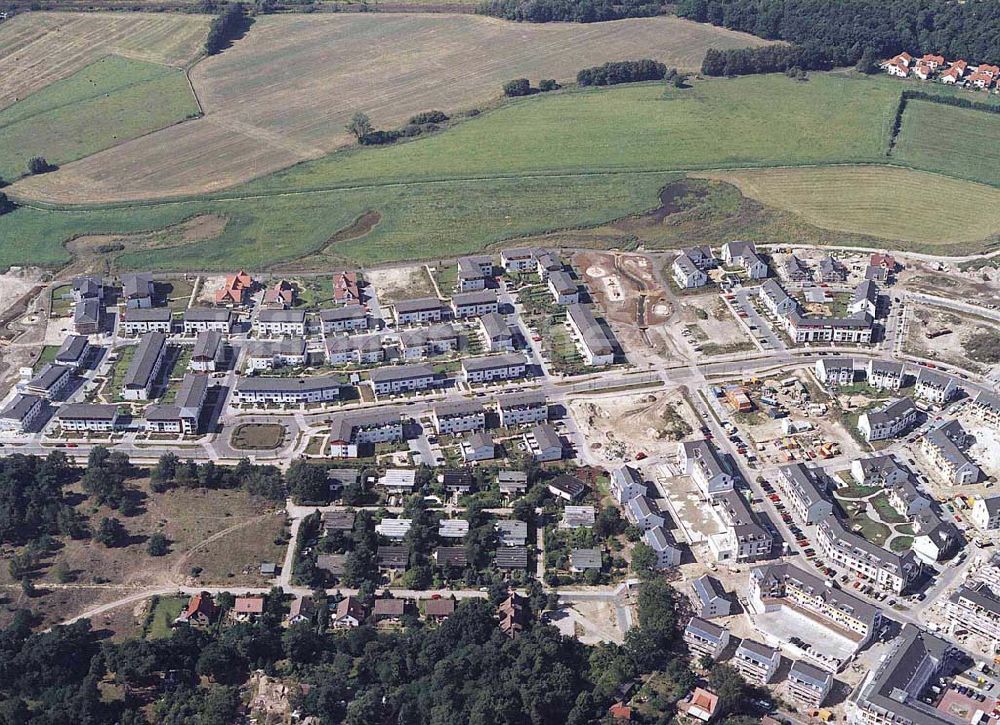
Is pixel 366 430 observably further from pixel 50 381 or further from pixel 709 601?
pixel 709 601

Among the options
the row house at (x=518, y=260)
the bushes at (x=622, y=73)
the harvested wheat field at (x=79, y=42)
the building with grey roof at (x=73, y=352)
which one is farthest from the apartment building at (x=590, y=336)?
the harvested wheat field at (x=79, y=42)

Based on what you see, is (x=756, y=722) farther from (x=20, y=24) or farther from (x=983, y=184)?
(x=20, y=24)

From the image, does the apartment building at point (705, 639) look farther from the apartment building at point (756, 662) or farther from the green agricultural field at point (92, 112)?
the green agricultural field at point (92, 112)

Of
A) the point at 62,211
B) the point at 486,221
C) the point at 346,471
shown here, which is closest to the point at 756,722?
the point at 346,471

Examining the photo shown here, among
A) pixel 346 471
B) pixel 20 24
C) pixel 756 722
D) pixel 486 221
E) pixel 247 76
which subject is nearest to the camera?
pixel 756 722

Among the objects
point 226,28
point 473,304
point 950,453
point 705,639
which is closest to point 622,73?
point 226,28

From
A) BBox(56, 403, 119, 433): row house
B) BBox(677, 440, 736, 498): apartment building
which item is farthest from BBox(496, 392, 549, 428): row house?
BBox(56, 403, 119, 433): row house

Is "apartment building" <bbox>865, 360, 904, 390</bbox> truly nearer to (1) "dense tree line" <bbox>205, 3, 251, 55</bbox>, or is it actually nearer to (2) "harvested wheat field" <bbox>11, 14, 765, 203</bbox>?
(2) "harvested wheat field" <bbox>11, 14, 765, 203</bbox>
